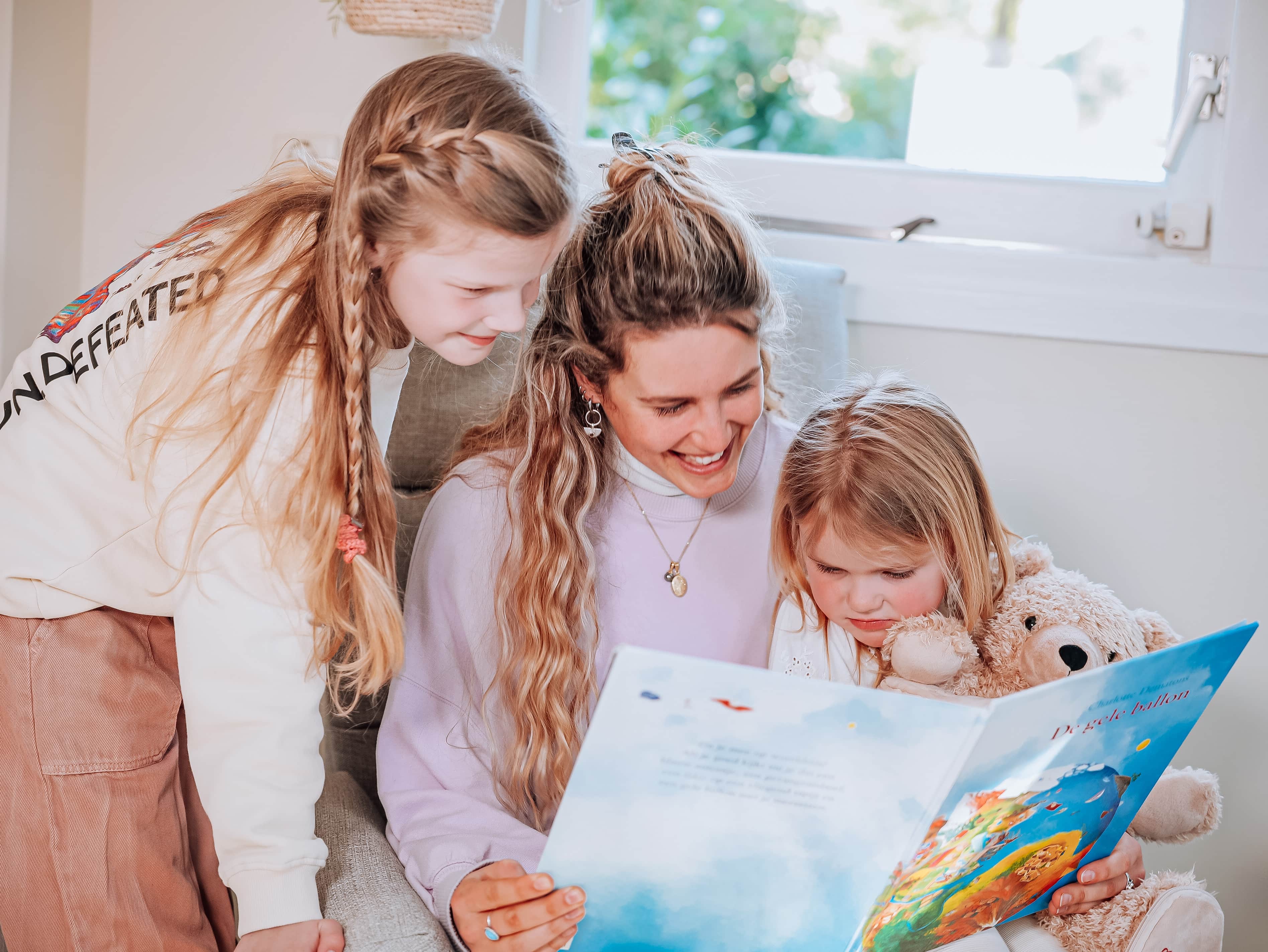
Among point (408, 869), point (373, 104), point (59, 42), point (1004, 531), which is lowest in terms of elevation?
point (408, 869)

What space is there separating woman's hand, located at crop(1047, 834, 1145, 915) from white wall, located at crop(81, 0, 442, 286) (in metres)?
1.36

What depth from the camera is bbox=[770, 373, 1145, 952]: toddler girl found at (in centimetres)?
102

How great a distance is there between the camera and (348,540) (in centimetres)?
89

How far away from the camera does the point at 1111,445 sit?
1.53 m

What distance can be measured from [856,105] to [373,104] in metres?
1.07

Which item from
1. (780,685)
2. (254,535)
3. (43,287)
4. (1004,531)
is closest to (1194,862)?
(1004,531)

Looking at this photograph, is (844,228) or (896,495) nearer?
(896,495)

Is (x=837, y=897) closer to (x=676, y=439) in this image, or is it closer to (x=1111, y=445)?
(x=676, y=439)

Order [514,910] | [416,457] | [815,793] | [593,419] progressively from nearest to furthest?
[815,793] → [514,910] → [593,419] → [416,457]

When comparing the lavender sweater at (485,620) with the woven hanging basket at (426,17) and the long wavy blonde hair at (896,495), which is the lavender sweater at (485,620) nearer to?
the long wavy blonde hair at (896,495)

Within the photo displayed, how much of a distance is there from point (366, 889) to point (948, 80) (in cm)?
145

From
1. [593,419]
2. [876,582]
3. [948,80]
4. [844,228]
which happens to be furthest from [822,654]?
[948,80]

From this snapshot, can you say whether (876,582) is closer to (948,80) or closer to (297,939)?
(297,939)

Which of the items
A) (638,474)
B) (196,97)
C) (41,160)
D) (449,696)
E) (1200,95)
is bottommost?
(449,696)
